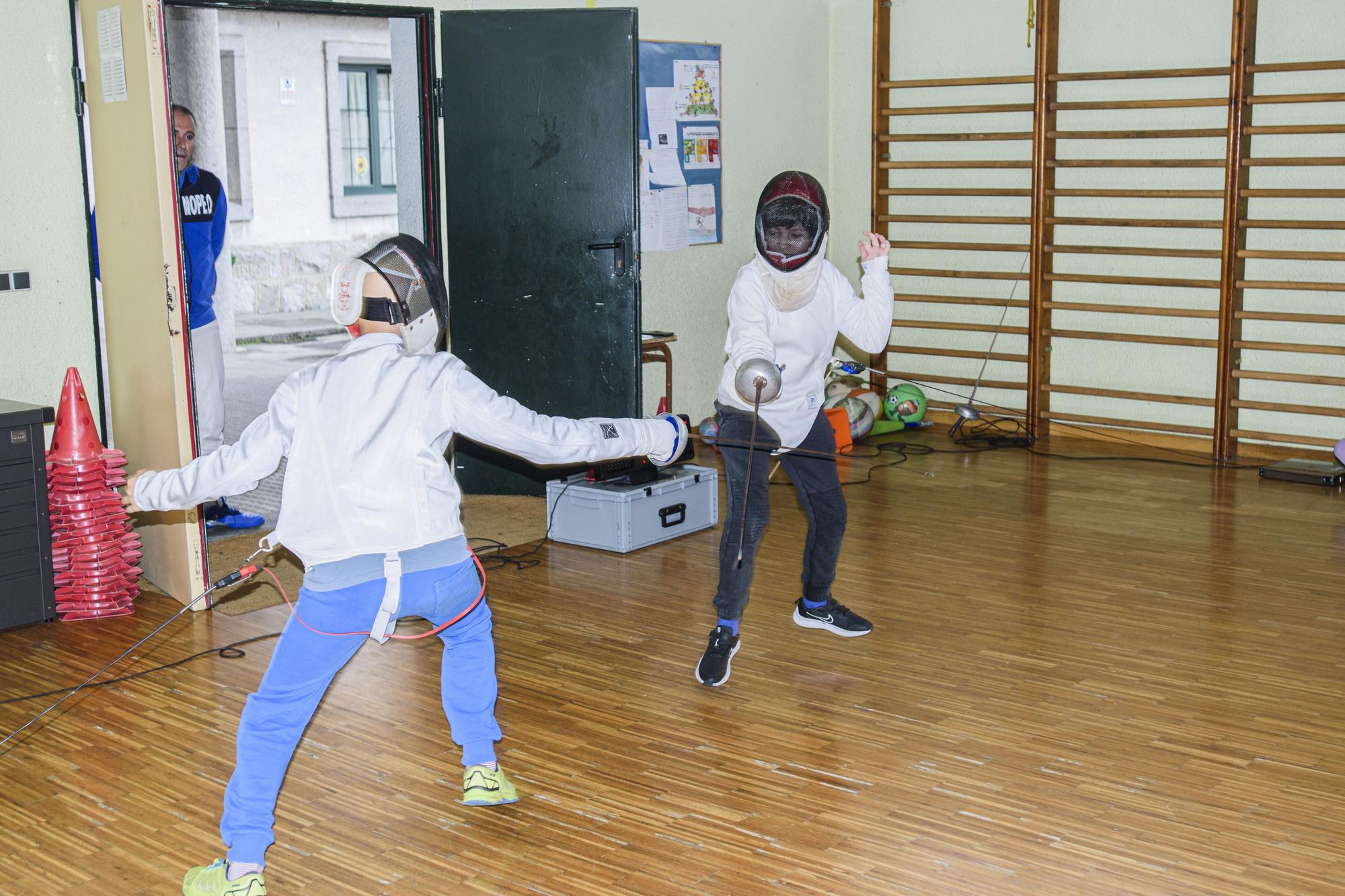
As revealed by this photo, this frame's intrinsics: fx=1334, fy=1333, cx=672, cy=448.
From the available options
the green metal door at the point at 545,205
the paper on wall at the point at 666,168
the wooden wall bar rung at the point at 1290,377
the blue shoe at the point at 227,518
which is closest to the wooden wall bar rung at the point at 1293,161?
the wooden wall bar rung at the point at 1290,377

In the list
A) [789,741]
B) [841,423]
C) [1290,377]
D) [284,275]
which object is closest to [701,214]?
[841,423]

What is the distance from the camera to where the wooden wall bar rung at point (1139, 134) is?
580 centimetres

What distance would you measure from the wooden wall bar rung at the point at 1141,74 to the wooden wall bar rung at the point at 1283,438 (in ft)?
5.09

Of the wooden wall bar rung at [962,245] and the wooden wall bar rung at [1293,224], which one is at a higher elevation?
the wooden wall bar rung at [1293,224]

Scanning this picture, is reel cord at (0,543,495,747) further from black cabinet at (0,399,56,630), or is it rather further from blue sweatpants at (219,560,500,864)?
black cabinet at (0,399,56,630)

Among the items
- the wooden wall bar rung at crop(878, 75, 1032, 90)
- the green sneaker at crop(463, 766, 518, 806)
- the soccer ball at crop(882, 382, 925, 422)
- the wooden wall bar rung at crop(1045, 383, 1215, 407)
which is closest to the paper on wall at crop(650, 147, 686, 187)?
the wooden wall bar rung at crop(878, 75, 1032, 90)

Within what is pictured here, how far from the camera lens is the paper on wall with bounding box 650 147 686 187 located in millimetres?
5969

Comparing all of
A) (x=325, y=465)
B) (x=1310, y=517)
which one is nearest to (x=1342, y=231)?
(x=1310, y=517)

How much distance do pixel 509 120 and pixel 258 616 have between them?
6.91ft

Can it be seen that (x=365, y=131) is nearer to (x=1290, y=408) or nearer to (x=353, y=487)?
(x=1290, y=408)

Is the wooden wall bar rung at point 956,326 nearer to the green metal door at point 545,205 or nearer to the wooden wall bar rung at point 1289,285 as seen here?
the wooden wall bar rung at point 1289,285

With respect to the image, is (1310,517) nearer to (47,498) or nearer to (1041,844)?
(1041,844)

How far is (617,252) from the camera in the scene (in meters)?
4.87

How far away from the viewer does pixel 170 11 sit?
8.45 metres
